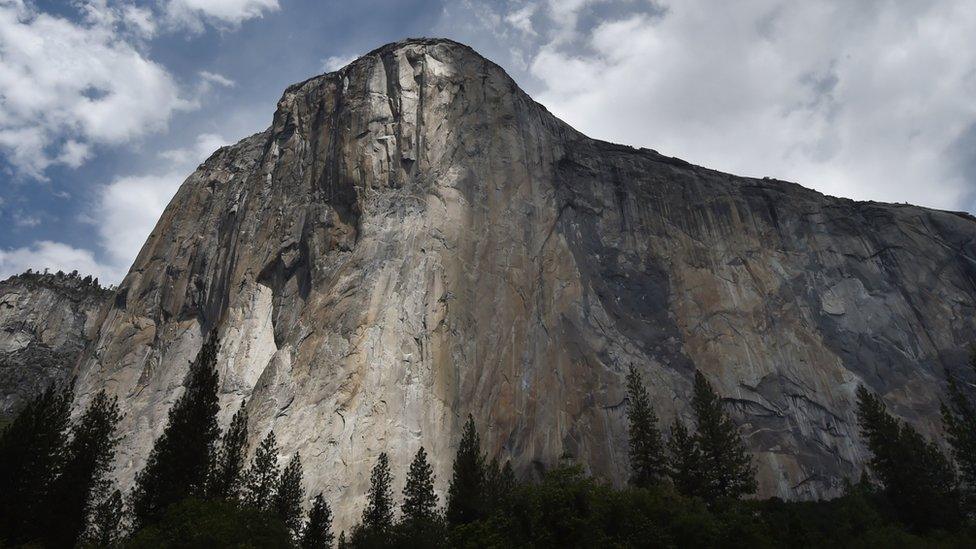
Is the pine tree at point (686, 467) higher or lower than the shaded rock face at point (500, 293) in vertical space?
lower

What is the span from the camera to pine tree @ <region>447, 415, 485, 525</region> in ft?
110

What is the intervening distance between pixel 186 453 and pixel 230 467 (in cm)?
335

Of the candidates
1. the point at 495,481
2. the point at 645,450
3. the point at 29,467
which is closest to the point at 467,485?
the point at 495,481

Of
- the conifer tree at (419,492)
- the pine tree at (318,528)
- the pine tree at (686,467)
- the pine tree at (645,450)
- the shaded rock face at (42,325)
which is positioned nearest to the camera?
the pine tree at (318,528)

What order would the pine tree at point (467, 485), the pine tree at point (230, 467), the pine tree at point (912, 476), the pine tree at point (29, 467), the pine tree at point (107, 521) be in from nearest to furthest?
the pine tree at point (29, 467) < the pine tree at point (230, 467) < the pine tree at point (467, 485) < the pine tree at point (107, 521) < the pine tree at point (912, 476)

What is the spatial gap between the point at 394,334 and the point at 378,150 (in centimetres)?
1822

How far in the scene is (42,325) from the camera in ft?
310

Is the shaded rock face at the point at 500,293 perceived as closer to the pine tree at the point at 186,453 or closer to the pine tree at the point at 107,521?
the pine tree at the point at 186,453

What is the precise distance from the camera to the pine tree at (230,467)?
31031 mm

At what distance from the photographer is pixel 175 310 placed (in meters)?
63.1

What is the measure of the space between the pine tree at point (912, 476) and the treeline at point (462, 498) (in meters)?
0.09

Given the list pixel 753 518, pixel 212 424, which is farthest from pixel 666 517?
pixel 212 424

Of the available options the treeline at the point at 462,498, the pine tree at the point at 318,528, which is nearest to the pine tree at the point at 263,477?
the treeline at the point at 462,498

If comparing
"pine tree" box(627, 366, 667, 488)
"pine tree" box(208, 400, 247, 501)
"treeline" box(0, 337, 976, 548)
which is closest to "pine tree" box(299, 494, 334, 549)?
"treeline" box(0, 337, 976, 548)
